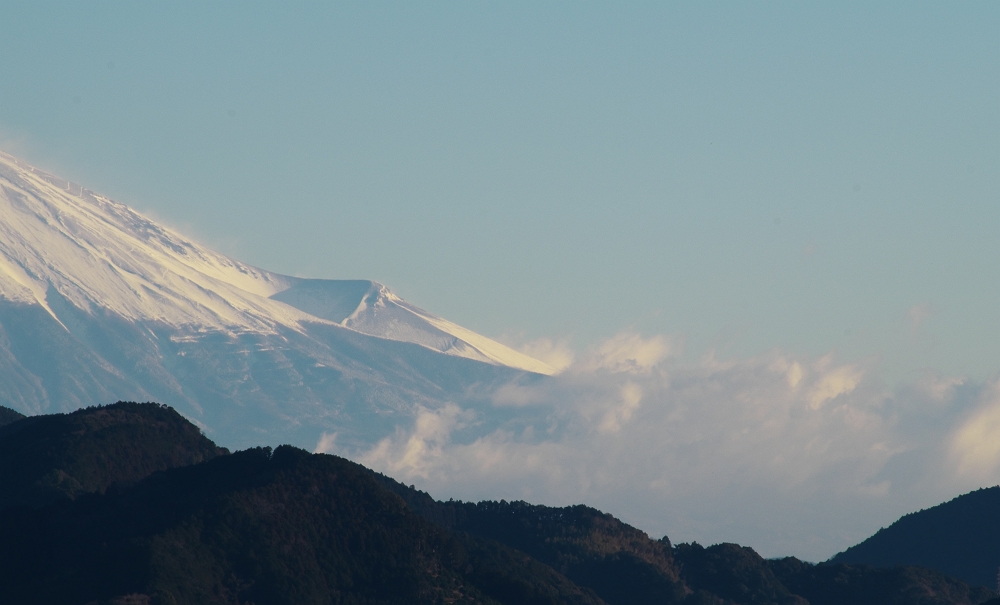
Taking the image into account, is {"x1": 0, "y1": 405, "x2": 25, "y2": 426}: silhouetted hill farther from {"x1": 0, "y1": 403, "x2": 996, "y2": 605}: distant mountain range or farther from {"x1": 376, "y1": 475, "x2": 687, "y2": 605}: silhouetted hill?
{"x1": 376, "y1": 475, "x2": 687, "y2": 605}: silhouetted hill

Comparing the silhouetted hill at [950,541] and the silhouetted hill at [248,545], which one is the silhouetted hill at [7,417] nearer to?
the silhouetted hill at [248,545]

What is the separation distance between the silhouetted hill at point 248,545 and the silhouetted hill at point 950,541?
2597 inches

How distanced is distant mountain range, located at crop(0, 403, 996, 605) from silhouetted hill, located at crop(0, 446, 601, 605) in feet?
0.44

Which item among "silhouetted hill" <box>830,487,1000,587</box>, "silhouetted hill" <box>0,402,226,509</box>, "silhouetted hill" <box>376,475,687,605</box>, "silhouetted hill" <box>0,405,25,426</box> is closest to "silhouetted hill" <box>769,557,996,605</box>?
"silhouetted hill" <box>376,475,687,605</box>

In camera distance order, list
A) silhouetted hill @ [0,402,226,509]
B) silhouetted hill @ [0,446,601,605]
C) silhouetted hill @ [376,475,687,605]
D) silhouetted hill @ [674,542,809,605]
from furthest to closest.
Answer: silhouetted hill @ [674,542,809,605] → silhouetted hill @ [376,475,687,605] → silhouetted hill @ [0,402,226,509] → silhouetted hill @ [0,446,601,605]

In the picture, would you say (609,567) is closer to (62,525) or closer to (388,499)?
(388,499)

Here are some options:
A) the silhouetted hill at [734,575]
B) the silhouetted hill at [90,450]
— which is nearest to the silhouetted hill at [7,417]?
the silhouetted hill at [90,450]

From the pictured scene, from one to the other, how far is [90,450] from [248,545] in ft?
80.8

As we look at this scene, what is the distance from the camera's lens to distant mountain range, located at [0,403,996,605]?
92500mm

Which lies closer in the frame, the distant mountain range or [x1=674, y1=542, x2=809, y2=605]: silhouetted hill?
the distant mountain range

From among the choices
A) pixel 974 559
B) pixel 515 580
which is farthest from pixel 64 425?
pixel 974 559

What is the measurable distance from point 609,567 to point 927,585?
1108 inches

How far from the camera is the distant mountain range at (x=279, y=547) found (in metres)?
92.5

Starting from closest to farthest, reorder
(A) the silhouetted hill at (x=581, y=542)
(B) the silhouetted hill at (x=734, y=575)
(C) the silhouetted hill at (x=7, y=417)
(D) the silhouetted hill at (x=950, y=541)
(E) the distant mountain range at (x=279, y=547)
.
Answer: (E) the distant mountain range at (x=279, y=547) → (A) the silhouetted hill at (x=581, y=542) → (B) the silhouetted hill at (x=734, y=575) → (C) the silhouetted hill at (x=7, y=417) → (D) the silhouetted hill at (x=950, y=541)
